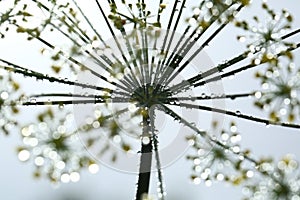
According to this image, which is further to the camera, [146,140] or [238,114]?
[238,114]

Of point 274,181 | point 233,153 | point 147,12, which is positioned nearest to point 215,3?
point 147,12

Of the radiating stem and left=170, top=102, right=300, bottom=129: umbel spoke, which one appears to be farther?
left=170, top=102, right=300, bottom=129: umbel spoke

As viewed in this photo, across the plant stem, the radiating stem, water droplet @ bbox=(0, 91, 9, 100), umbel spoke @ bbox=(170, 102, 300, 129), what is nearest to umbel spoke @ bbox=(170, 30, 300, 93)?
umbel spoke @ bbox=(170, 102, 300, 129)

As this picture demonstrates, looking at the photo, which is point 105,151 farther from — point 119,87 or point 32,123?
point 119,87

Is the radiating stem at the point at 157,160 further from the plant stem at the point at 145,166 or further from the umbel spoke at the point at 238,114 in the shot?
the umbel spoke at the point at 238,114

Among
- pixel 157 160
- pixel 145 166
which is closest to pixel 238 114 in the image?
pixel 157 160

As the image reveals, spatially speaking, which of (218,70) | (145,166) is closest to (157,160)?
(145,166)

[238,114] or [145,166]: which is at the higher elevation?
[238,114]

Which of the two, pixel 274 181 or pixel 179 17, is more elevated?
→ pixel 179 17

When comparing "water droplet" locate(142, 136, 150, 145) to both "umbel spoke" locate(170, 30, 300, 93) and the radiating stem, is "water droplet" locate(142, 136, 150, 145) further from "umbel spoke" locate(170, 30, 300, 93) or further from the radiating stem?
"umbel spoke" locate(170, 30, 300, 93)

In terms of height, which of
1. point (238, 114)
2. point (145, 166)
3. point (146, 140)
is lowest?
point (145, 166)

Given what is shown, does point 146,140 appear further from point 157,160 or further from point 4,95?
point 4,95
